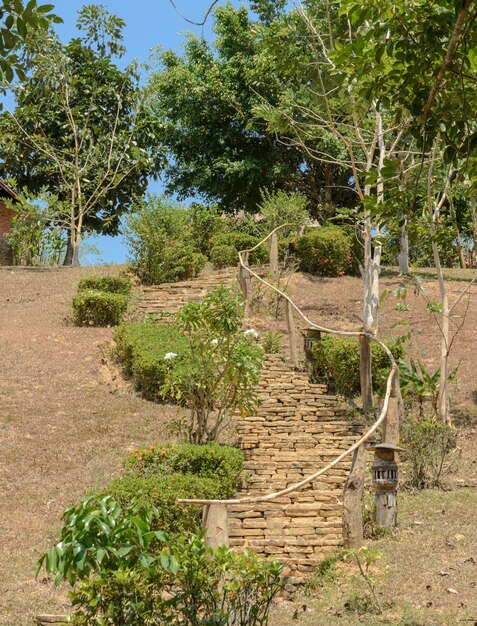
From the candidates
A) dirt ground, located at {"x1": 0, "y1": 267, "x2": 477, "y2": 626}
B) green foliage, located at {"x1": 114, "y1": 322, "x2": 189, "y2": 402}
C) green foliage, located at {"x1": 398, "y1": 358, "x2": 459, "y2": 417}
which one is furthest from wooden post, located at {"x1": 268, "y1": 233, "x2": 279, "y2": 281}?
green foliage, located at {"x1": 398, "y1": 358, "x2": 459, "y2": 417}

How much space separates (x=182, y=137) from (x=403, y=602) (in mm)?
24839

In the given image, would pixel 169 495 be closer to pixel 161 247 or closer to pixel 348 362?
pixel 348 362

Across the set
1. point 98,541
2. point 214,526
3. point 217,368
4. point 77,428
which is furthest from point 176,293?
point 98,541

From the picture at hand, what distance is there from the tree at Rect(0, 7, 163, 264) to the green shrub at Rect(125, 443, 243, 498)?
16.7m

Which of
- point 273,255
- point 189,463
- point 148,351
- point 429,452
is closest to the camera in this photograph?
point 189,463

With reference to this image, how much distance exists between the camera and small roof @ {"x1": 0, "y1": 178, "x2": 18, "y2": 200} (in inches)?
1065

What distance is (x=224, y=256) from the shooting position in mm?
24484

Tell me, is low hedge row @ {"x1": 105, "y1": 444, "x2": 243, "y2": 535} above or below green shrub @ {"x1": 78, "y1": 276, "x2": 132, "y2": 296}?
below

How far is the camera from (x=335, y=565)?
28.5 feet

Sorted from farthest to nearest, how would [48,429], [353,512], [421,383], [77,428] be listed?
[421,383], [77,428], [48,429], [353,512]

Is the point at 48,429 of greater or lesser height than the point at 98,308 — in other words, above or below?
below

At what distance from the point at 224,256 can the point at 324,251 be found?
277cm

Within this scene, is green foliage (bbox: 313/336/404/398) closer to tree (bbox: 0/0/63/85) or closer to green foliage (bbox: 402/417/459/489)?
green foliage (bbox: 402/417/459/489)

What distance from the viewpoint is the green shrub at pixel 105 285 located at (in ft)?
65.3
